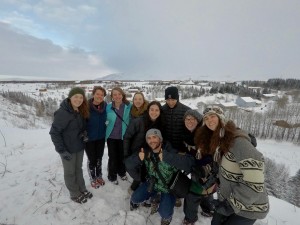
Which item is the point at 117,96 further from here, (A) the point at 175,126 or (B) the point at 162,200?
(B) the point at 162,200

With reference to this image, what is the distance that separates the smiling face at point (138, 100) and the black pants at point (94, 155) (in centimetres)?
92

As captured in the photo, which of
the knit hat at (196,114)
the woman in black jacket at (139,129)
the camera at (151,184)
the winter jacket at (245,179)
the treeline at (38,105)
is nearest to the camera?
the winter jacket at (245,179)

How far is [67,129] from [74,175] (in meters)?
0.85

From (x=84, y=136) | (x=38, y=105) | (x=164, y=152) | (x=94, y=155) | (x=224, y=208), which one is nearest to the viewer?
(x=224, y=208)

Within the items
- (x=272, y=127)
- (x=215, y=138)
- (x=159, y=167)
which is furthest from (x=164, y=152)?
(x=272, y=127)

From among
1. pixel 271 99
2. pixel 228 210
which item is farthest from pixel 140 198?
pixel 271 99

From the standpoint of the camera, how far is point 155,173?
10.8 feet

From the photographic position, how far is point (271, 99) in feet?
240

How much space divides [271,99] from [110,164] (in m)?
82.4

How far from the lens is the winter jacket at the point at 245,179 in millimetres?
2100

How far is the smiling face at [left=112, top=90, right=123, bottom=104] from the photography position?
142 inches

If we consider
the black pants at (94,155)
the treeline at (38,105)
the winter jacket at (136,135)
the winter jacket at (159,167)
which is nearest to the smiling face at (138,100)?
the winter jacket at (136,135)

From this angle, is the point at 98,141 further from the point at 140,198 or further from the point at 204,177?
the point at 204,177

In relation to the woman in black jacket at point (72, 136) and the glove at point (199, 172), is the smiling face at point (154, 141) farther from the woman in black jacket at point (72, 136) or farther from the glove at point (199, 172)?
the woman in black jacket at point (72, 136)
